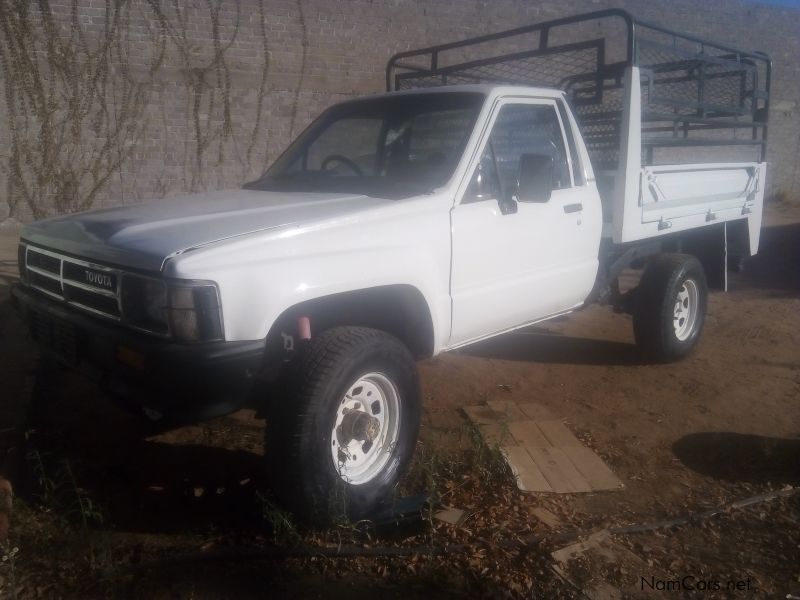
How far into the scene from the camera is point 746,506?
3062 mm

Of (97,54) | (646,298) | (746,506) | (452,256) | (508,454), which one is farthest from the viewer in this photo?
(97,54)

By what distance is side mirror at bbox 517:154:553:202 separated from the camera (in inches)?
135

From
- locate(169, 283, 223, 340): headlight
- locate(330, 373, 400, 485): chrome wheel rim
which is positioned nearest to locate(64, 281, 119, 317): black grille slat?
locate(169, 283, 223, 340): headlight

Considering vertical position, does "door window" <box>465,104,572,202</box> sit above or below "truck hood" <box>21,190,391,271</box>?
above

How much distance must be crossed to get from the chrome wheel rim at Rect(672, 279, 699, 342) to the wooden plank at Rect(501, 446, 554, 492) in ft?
7.40

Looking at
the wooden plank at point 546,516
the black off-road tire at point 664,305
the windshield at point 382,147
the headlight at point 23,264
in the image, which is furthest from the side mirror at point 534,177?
→ the headlight at point 23,264

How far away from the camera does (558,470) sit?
3379 millimetres

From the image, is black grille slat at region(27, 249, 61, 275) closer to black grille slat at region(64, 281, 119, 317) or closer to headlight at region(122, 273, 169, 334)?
black grille slat at region(64, 281, 119, 317)

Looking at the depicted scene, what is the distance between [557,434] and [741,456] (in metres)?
0.97

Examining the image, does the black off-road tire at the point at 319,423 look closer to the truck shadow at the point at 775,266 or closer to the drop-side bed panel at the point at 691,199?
the drop-side bed panel at the point at 691,199

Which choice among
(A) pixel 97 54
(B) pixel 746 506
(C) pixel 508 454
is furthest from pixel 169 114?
(B) pixel 746 506

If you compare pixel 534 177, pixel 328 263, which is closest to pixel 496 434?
pixel 534 177

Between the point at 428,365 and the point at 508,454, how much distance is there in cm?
157

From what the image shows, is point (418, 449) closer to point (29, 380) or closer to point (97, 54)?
point (29, 380)
